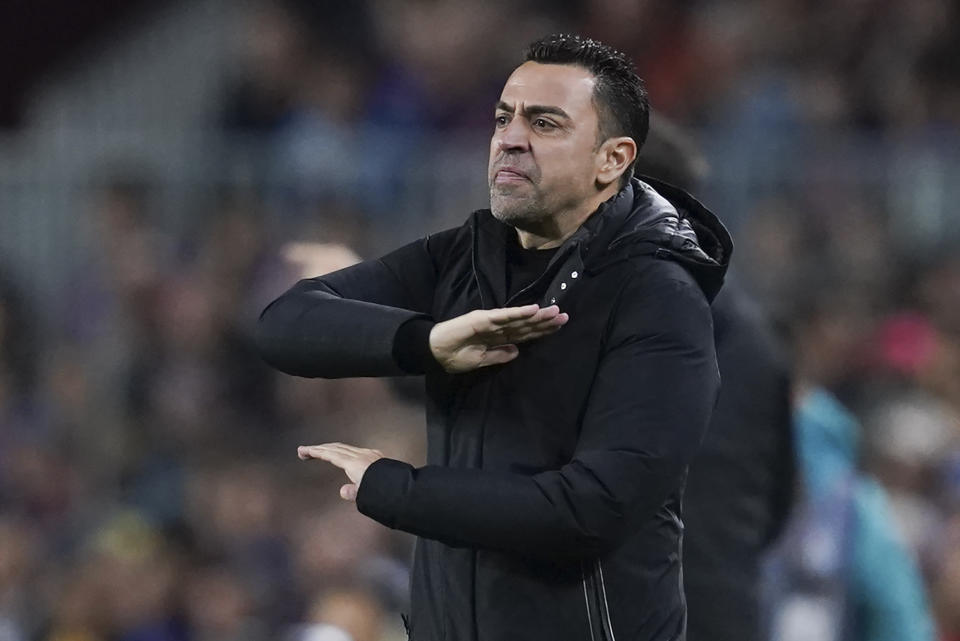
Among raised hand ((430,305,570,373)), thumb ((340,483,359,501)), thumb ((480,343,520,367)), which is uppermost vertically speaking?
raised hand ((430,305,570,373))

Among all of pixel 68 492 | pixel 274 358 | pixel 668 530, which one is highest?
pixel 274 358

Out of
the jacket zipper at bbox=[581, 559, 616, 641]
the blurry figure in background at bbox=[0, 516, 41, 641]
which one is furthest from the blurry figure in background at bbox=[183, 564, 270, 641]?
the jacket zipper at bbox=[581, 559, 616, 641]

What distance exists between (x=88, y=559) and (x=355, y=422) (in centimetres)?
114

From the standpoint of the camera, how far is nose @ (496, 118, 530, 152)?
323cm

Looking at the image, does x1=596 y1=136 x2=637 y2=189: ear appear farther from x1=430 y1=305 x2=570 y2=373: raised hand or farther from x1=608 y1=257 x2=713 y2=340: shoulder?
x1=430 y1=305 x2=570 y2=373: raised hand

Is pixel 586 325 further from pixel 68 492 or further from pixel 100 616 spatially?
pixel 68 492

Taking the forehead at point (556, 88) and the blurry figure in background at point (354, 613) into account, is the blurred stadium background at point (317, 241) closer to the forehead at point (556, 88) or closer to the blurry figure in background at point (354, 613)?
the blurry figure in background at point (354, 613)

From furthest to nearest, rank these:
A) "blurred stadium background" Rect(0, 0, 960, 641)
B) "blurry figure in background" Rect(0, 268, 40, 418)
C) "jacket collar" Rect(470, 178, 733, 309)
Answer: "blurry figure in background" Rect(0, 268, 40, 418) → "blurred stadium background" Rect(0, 0, 960, 641) → "jacket collar" Rect(470, 178, 733, 309)

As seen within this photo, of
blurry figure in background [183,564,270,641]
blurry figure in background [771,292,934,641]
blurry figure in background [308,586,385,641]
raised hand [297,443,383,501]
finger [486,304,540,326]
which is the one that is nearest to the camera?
finger [486,304,540,326]

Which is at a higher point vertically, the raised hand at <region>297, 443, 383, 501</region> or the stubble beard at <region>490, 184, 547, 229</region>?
the stubble beard at <region>490, 184, 547, 229</region>

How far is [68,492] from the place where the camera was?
7.93 metres

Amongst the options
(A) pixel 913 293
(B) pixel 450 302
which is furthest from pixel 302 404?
(B) pixel 450 302

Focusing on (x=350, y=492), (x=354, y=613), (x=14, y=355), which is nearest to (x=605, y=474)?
(x=350, y=492)

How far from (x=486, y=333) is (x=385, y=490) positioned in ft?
0.98
